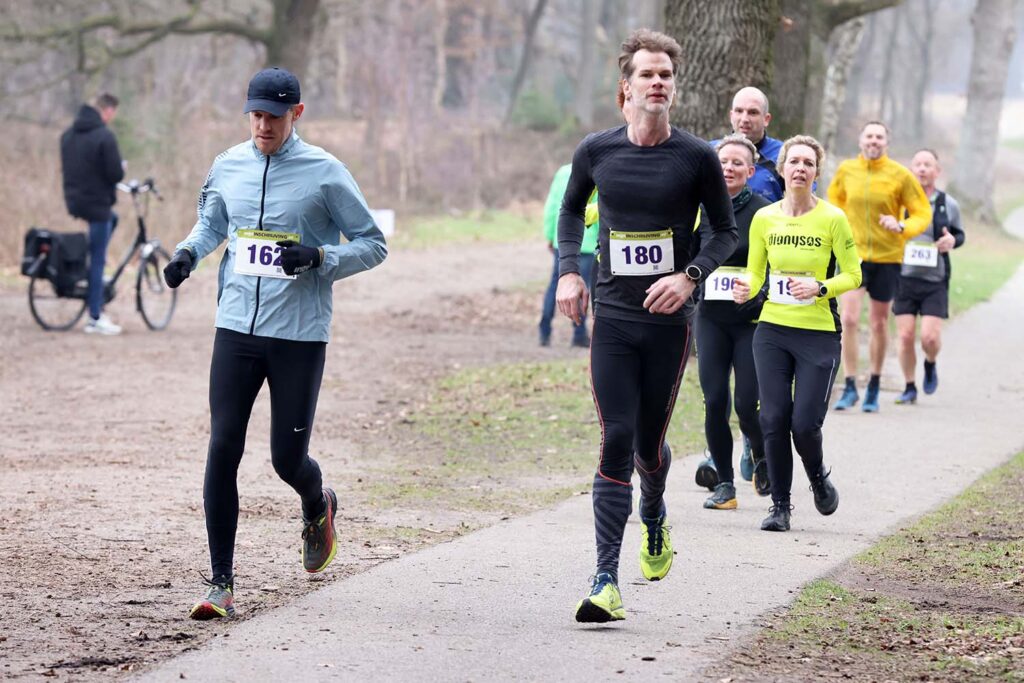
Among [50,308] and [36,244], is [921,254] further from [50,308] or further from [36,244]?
[50,308]

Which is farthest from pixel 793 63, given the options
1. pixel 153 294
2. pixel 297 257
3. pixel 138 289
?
pixel 297 257

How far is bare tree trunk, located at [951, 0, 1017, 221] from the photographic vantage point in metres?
Answer: 43.8

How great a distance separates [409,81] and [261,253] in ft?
126

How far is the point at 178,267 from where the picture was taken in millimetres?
6250

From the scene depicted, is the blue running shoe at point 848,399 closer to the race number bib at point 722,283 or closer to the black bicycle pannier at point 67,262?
the race number bib at point 722,283

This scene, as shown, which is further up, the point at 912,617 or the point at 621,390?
the point at 621,390

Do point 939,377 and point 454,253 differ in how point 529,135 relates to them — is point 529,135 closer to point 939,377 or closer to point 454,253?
point 454,253

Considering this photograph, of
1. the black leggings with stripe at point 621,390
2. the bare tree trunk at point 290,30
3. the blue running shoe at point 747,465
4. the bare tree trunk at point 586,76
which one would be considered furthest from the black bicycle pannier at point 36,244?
the bare tree trunk at point 586,76

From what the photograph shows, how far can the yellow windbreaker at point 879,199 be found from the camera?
1263 cm

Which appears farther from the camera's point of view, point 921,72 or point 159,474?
point 921,72

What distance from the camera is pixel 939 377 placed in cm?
1569

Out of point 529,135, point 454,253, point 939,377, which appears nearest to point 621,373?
point 939,377

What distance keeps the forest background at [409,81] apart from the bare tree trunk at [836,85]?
0.05 metres

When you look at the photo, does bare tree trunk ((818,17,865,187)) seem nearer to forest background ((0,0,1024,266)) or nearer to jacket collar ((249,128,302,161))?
forest background ((0,0,1024,266))
